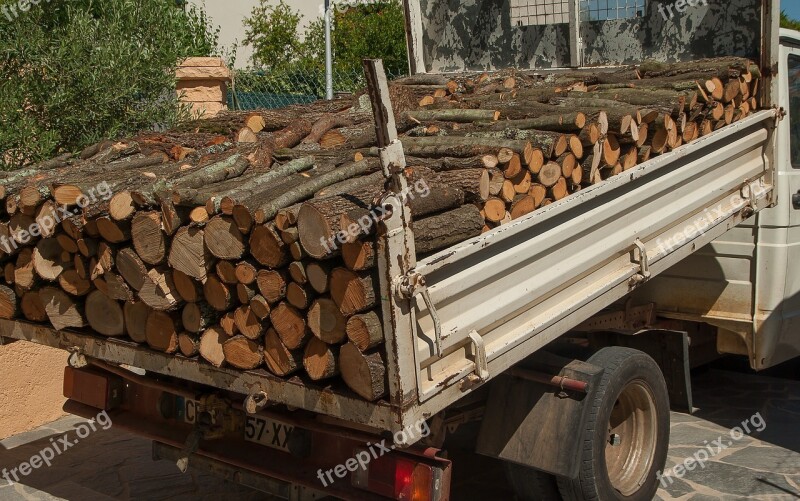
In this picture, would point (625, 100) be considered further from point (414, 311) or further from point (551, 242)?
point (414, 311)

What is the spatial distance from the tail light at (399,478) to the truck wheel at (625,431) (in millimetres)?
867

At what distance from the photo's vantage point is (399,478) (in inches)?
145

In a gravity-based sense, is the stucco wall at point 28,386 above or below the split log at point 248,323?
below

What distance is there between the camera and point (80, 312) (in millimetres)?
4320

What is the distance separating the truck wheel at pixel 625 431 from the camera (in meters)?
4.15

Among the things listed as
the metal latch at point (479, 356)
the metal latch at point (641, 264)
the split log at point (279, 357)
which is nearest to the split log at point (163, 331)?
the split log at point (279, 357)

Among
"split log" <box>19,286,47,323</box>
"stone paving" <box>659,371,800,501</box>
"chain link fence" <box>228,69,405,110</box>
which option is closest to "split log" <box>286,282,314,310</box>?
"split log" <box>19,286,47,323</box>

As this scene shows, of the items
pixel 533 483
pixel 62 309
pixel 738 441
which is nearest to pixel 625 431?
pixel 533 483

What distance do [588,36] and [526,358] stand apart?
10.1 feet

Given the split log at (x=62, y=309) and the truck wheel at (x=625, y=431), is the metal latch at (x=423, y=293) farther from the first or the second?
the split log at (x=62, y=309)

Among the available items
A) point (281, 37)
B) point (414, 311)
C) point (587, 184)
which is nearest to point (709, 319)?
point (587, 184)

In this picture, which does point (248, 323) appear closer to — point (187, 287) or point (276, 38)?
point (187, 287)

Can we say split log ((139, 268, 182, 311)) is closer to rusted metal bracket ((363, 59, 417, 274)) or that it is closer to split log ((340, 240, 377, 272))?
split log ((340, 240, 377, 272))

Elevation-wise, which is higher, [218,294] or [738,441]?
[218,294]
